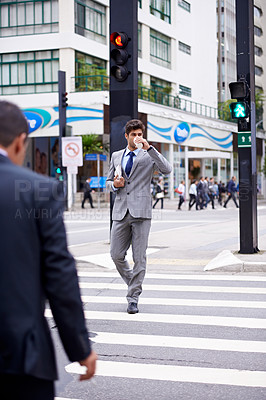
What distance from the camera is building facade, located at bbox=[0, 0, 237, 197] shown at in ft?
128

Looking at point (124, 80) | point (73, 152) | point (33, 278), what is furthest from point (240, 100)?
point (73, 152)

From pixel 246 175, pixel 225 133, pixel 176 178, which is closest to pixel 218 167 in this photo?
pixel 225 133

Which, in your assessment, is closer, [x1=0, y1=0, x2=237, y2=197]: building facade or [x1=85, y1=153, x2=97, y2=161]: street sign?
[x1=85, y1=153, x2=97, y2=161]: street sign

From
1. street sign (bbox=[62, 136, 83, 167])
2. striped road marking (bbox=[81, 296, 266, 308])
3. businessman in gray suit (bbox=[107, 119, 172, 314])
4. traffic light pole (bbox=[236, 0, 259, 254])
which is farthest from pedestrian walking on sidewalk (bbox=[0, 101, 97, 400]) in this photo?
street sign (bbox=[62, 136, 83, 167])

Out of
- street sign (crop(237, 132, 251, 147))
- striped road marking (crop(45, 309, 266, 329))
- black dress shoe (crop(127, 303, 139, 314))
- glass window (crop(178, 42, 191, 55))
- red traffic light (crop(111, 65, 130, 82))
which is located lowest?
striped road marking (crop(45, 309, 266, 329))

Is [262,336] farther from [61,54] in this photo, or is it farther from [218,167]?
[218,167]

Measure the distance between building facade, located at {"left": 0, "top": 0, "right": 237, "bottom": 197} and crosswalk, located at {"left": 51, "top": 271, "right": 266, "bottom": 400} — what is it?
101ft

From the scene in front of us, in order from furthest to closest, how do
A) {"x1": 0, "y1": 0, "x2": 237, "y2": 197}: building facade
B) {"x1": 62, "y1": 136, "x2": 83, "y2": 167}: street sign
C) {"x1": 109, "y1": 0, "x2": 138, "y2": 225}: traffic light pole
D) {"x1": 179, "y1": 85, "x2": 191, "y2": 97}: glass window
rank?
{"x1": 179, "y1": 85, "x2": 191, "y2": 97}: glass window → {"x1": 0, "y1": 0, "x2": 237, "y2": 197}: building facade → {"x1": 62, "y1": 136, "x2": 83, "y2": 167}: street sign → {"x1": 109, "y1": 0, "x2": 138, "y2": 225}: traffic light pole

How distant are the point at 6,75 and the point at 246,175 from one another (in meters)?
32.1

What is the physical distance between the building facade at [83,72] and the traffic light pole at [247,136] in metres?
27.2

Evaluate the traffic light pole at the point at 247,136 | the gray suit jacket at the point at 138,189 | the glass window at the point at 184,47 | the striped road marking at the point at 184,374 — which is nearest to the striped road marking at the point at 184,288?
the gray suit jacket at the point at 138,189

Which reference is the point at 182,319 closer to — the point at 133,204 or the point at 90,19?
the point at 133,204

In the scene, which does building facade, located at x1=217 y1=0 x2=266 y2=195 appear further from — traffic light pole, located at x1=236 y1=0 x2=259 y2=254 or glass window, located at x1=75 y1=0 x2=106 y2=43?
traffic light pole, located at x1=236 y1=0 x2=259 y2=254

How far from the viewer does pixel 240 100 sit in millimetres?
11414
